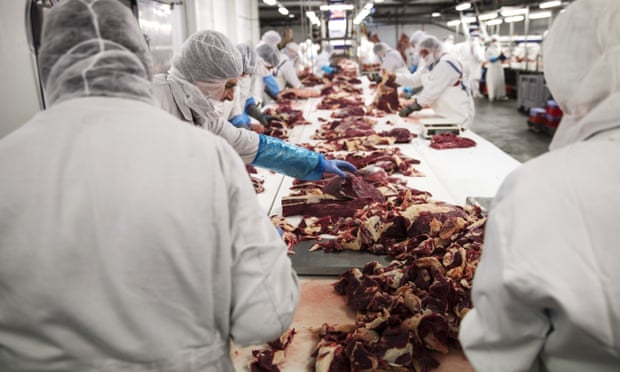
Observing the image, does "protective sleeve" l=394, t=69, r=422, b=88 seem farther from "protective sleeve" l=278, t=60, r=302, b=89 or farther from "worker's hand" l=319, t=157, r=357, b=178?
"worker's hand" l=319, t=157, r=357, b=178

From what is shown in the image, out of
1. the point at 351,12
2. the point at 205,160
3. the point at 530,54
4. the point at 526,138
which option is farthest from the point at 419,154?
the point at 530,54

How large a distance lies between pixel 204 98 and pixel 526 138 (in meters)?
9.74

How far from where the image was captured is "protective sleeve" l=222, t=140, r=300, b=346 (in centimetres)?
128

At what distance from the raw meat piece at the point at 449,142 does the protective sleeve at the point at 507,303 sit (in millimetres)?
3698

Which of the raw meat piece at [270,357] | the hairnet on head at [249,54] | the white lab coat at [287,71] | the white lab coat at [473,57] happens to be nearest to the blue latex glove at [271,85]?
the white lab coat at [287,71]

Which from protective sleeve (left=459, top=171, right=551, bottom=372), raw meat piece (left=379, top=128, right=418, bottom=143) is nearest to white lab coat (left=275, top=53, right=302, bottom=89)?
raw meat piece (left=379, top=128, right=418, bottom=143)

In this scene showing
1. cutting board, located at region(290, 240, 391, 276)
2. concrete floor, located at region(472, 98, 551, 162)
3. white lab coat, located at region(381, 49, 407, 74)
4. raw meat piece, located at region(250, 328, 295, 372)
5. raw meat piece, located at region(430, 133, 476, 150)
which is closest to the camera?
raw meat piece, located at region(250, 328, 295, 372)

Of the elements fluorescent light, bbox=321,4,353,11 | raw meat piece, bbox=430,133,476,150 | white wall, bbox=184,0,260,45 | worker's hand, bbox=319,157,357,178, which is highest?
fluorescent light, bbox=321,4,353,11

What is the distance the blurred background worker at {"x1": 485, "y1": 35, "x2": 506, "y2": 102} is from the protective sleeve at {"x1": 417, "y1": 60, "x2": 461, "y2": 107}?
11204 millimetres

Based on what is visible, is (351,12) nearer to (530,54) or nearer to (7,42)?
(530,54)

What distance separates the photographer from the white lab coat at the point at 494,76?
17.0 meters

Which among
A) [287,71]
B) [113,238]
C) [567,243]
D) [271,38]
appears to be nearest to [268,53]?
[271,38]

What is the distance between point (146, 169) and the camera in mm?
1152

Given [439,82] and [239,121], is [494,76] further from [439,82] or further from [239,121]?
[239,121]
